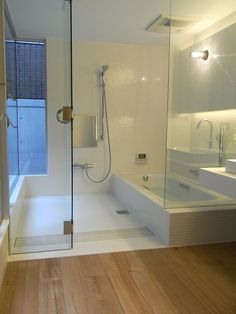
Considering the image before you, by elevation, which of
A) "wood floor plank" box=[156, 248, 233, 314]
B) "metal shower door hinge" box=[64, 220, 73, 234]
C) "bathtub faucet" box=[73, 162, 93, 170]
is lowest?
"wood floor plank" box=[156, 248, 233, 314]

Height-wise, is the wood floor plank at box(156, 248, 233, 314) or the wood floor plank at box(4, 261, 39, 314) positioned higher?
the wood floor plank at box(156, 248, 233, 314)

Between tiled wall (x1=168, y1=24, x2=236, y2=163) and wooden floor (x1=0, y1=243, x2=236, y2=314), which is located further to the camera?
tiled wall (x1=168, y1=24, x2=236, y2=163)

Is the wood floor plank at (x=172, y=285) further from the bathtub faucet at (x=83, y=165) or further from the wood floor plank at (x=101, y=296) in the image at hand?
the bathtub faucet at (x=83, y=165)

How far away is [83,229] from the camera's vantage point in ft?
9.19

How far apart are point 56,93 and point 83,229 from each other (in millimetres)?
2052

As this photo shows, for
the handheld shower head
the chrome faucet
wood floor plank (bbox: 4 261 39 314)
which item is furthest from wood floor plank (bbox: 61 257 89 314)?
the handheld shower head

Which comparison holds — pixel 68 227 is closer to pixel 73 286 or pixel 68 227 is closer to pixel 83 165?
pixel 73 286

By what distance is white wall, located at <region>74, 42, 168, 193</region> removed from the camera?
4121 mm

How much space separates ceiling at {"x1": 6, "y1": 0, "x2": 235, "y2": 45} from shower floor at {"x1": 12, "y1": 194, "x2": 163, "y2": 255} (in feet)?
6.13

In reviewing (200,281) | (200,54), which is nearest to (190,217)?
(200,281)

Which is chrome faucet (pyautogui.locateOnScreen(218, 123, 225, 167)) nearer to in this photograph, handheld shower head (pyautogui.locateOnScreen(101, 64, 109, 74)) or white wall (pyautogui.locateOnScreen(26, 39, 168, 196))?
white wall (pyautogui.locateOnScreen(26, 39, 168, 196))

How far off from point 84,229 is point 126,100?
2.14 meters

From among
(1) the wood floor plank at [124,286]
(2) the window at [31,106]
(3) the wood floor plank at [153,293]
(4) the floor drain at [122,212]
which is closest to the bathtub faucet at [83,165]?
(2) the window at [31,106]

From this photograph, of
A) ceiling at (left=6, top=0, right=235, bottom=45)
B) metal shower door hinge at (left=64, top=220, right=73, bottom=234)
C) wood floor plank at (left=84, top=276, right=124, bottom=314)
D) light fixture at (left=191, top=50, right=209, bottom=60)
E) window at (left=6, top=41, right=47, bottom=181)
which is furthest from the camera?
window at (left=6, top=41, right=47, bottom=181)
